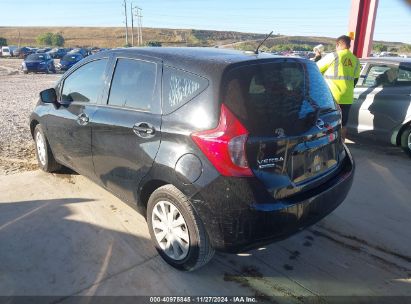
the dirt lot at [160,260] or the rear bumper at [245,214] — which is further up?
the rear bumper at [245,214]

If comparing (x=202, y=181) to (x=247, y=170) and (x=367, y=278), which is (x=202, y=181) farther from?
(x=367, y=278)

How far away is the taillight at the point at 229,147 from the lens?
93.4 inches

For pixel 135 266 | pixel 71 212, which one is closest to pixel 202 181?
pixel 135 266

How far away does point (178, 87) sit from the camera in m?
2.73

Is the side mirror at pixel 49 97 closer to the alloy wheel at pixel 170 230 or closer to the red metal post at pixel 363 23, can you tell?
the alloy wheel at pixel 170 230

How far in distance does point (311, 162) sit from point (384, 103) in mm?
3899

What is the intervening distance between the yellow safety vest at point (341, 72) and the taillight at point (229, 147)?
372 centimetres

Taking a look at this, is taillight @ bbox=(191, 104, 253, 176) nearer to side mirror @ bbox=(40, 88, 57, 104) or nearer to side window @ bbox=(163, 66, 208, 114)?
side window @ bbox=(163, 66, 208, 114)

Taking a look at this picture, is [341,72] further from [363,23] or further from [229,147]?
[363,23]

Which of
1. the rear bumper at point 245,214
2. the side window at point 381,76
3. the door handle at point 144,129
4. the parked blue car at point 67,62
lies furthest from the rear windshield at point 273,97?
the parked blue car at point 67,62

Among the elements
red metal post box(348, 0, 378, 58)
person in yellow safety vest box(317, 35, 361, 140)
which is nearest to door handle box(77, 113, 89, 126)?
person in yellow safety vest box(317, 35, 361, 140)

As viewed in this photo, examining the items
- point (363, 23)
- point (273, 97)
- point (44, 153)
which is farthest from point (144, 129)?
point (363, 23)

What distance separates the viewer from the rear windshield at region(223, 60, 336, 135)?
96.7 inches

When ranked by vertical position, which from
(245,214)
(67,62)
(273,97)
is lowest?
(67,62)
